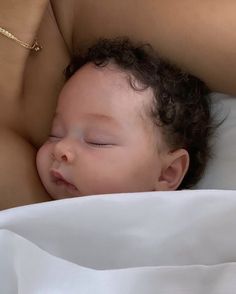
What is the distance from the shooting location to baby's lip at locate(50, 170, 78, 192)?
2.92 ft

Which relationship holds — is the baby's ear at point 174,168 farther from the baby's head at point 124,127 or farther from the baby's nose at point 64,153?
the baby's nose at point 64,153

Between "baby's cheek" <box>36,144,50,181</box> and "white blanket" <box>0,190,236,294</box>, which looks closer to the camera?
"white blanket" <box>0,190,236,294</box>

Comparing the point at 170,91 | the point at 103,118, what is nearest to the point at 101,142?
the point at 103,118

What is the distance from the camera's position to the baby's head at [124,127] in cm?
89

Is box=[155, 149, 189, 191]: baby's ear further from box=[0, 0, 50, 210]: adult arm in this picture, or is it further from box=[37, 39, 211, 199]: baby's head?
box=[0, 0, 50, 210]: adult arm

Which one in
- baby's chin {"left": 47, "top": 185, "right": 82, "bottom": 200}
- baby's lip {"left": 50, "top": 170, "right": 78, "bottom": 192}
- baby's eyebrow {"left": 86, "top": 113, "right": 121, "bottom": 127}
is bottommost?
baby's chin {"left": 47, "top": 185, "right": 82, "bottom": 200}

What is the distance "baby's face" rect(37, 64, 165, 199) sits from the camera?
881mm

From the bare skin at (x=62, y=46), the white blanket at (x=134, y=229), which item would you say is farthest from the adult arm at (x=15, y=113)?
the white blanket at (x=134, y=229)

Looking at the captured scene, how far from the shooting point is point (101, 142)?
35.3 inches

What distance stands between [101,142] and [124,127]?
1.5 inches

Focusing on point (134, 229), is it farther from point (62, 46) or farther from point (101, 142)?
point (62, 46)

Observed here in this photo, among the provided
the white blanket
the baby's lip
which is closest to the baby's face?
the baby's lip

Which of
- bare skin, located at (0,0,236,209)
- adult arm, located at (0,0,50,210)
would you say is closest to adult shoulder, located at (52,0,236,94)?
bare skin, located at (0,0,236,209)

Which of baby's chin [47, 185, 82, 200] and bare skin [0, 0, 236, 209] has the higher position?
bare skin [0, 0, 236, 209]
